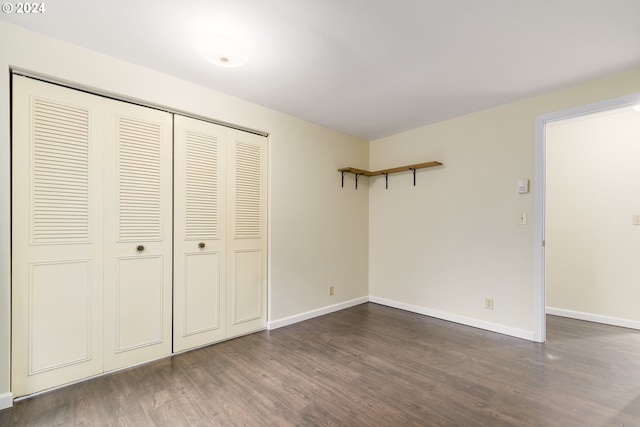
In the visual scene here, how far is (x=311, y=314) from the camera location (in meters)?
3.56

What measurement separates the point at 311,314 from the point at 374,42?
2.91 metres

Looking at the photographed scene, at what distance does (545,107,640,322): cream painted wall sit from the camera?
3268 millimetres

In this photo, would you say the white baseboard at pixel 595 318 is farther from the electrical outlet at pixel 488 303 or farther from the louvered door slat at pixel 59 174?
the louvered door slat at pixel 59 174

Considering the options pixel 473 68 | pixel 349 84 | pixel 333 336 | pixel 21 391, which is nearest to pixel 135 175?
pixel 21 391

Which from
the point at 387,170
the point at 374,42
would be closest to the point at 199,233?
the point at 374,42

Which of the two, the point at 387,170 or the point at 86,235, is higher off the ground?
the point at 387,170

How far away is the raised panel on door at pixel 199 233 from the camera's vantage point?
259 centimetres

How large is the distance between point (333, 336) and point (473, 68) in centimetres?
274

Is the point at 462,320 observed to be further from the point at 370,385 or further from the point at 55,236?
the point at 55,236

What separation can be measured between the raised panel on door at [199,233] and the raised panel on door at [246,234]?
0.30 ft

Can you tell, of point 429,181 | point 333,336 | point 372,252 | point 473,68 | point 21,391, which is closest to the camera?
point 21,391

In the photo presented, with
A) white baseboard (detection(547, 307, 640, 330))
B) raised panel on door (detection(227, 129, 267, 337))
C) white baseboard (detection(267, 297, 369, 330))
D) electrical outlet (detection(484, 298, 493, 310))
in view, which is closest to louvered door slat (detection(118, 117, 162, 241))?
raised panel on door (detection(227, 129, 267, 337))

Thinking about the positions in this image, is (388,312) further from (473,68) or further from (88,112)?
(88,112)

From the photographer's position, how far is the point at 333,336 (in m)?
2.99
